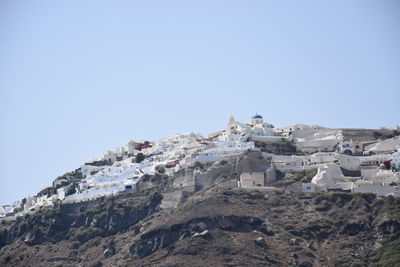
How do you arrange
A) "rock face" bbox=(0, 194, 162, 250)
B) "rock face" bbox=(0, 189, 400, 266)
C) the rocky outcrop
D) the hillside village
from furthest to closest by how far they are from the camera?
"rock face" bbox=(0, 194, 162, 250) → the hillside village → the rocky outcrop → "rock face" bbox=(0, 189, 400, 266)

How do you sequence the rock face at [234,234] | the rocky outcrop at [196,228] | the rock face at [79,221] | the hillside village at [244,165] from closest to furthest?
1. the rock face at [234,234]
2. the rocky outcrop at [196,228]
3. the hillside village at [244,165]
4. the rock face at [79,221]

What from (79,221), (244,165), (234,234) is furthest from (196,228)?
(79,221)

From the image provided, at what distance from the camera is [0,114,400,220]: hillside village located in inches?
3723

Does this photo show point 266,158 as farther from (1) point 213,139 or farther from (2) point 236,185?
(1) point 213,139

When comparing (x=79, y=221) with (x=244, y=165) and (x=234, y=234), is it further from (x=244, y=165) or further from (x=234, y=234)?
(x=234, y=234)

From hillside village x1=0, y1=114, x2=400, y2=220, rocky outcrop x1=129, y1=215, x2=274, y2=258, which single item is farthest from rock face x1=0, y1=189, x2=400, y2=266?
hillside village x1=0, y1=114, x2=400, y2=220

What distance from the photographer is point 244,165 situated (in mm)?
97250

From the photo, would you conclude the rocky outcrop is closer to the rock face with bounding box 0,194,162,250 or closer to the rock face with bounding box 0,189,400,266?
the rock face with bounding box 0,189,400,266

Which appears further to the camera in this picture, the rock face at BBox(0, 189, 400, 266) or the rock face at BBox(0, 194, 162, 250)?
the rock face at BBox(0, 194, 162, 250)

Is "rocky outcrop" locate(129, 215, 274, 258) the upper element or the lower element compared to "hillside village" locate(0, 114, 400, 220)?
lower

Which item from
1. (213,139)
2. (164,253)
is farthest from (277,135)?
(164,253)

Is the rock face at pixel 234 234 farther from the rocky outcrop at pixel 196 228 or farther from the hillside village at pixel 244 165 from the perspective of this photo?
the hillside village at pixel 244 165

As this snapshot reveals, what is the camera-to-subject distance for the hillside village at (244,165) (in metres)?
94.6

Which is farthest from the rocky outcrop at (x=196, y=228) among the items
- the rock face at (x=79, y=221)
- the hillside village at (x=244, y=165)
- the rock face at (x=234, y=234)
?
the rock face at (x=79, y=221)
